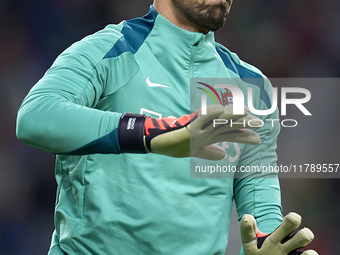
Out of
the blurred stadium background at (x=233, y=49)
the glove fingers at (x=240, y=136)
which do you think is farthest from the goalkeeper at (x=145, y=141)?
the blurred stadium background at (x=233, y=49)

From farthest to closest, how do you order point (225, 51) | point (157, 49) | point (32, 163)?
point (32, 163)
point (225, 51)
point (157, 49)

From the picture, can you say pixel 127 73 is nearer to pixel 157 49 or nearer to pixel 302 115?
pixel 157 49

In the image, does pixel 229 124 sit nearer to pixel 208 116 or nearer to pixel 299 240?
pixel 208 116

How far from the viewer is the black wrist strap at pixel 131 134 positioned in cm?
126

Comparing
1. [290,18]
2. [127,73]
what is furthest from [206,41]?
[290,18]

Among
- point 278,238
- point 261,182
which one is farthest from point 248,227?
point 261,182

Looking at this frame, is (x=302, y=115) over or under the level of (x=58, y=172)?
under

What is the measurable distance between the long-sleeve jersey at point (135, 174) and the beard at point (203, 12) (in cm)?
6

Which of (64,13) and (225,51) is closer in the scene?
(225,51)

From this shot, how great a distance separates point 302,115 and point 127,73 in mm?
2215

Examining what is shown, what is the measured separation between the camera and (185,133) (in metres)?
1.21

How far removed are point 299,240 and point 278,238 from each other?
0.07 meters

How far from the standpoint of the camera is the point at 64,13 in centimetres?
354

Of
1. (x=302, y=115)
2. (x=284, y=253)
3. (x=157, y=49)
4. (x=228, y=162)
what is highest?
(x=157, y=49)
